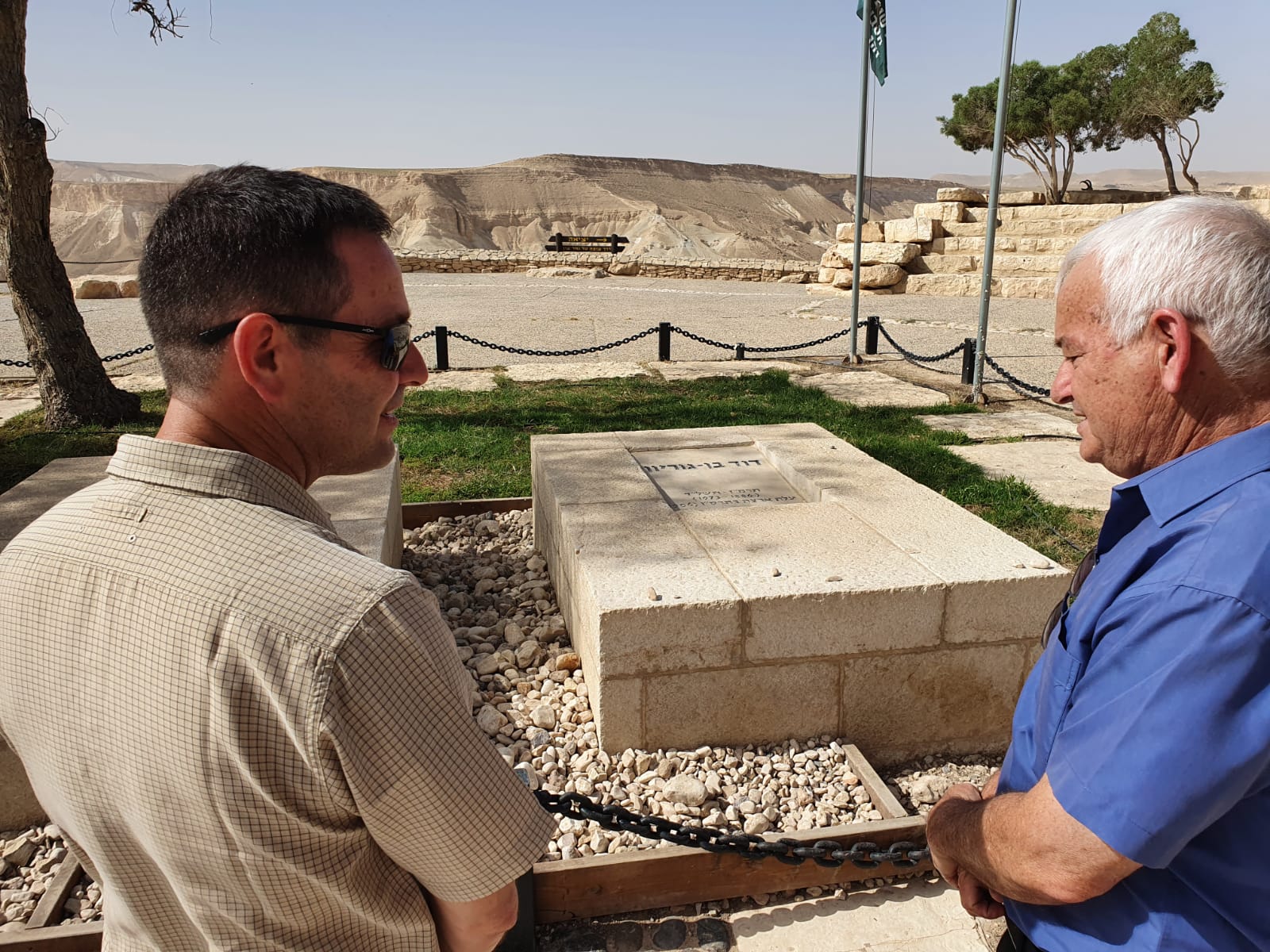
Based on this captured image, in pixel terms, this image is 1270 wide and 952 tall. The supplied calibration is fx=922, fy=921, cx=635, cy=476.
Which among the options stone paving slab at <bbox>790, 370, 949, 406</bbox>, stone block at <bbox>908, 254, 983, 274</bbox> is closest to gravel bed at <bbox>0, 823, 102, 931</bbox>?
stone paving slab at <bbox>790, 370, 949, 406</bbox>

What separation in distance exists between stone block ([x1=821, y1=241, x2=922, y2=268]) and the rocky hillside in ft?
39.6

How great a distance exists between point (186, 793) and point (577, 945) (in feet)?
6.43

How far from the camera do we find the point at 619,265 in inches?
1040

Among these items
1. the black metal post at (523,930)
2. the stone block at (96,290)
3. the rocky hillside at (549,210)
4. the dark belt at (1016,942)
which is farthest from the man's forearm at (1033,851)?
the rocky hillside at (549,210)

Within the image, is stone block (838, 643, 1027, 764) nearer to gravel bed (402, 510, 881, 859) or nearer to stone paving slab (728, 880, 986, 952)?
gravel bed (402, 510, 881, 859)

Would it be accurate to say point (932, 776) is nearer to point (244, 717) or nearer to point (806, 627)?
point (806, 627)

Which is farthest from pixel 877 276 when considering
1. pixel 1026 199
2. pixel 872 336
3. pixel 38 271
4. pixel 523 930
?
pixel 523 930

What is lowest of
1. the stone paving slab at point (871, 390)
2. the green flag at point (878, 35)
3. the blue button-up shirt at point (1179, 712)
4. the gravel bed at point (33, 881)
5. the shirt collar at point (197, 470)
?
the stone paving slab at point (871, 390)

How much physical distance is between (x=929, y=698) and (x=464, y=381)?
8368mm

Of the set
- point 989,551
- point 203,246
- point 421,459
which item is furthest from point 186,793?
point 421,459

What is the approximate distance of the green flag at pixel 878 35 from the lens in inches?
451

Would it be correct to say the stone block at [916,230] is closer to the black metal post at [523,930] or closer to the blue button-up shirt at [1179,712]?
the black metal post at [523,930]

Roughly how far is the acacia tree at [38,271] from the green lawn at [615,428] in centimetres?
38

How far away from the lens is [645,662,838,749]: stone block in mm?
3531
